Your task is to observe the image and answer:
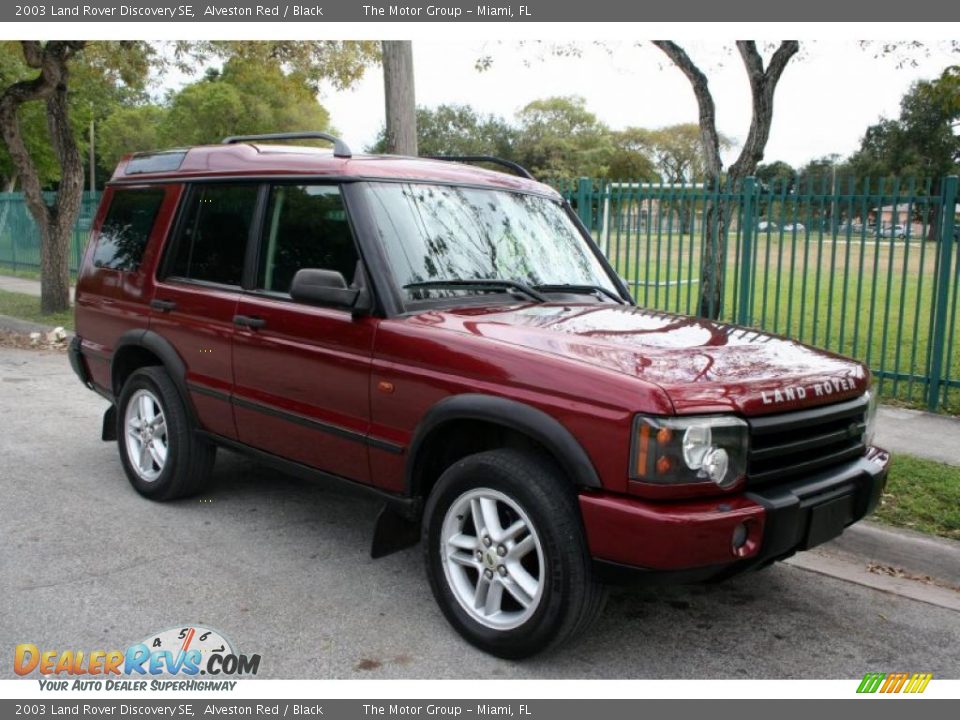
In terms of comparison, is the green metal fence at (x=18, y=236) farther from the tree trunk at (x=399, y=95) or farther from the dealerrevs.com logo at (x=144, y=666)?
the dealerrevs.com logo at (x=144, y=666)

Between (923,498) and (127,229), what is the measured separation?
502 centimetres

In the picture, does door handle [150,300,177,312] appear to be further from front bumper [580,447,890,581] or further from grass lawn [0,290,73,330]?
grass lawn [0,290,73,330]

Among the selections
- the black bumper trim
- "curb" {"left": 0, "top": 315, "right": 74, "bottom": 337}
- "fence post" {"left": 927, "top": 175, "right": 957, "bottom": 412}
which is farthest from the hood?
"curb" {"left": 0, "top": 315, "right": 74, "bottom": 337}

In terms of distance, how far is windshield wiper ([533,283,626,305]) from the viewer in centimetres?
447

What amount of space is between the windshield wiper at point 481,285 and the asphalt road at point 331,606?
4.57 ft

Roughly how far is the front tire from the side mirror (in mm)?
868

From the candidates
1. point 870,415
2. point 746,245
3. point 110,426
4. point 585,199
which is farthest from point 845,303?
point 110,426

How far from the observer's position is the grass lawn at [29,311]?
13.4 metres

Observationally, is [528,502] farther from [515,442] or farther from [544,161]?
[544,161]

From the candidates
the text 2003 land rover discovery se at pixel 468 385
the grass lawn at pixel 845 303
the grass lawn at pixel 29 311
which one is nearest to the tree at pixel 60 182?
the grass lawn at pixel 29 311

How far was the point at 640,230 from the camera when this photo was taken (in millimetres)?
10273

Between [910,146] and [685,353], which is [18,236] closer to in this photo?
[685,353]

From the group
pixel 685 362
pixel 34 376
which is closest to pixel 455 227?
pixel 685 362

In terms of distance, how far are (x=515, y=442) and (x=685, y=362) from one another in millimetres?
747
